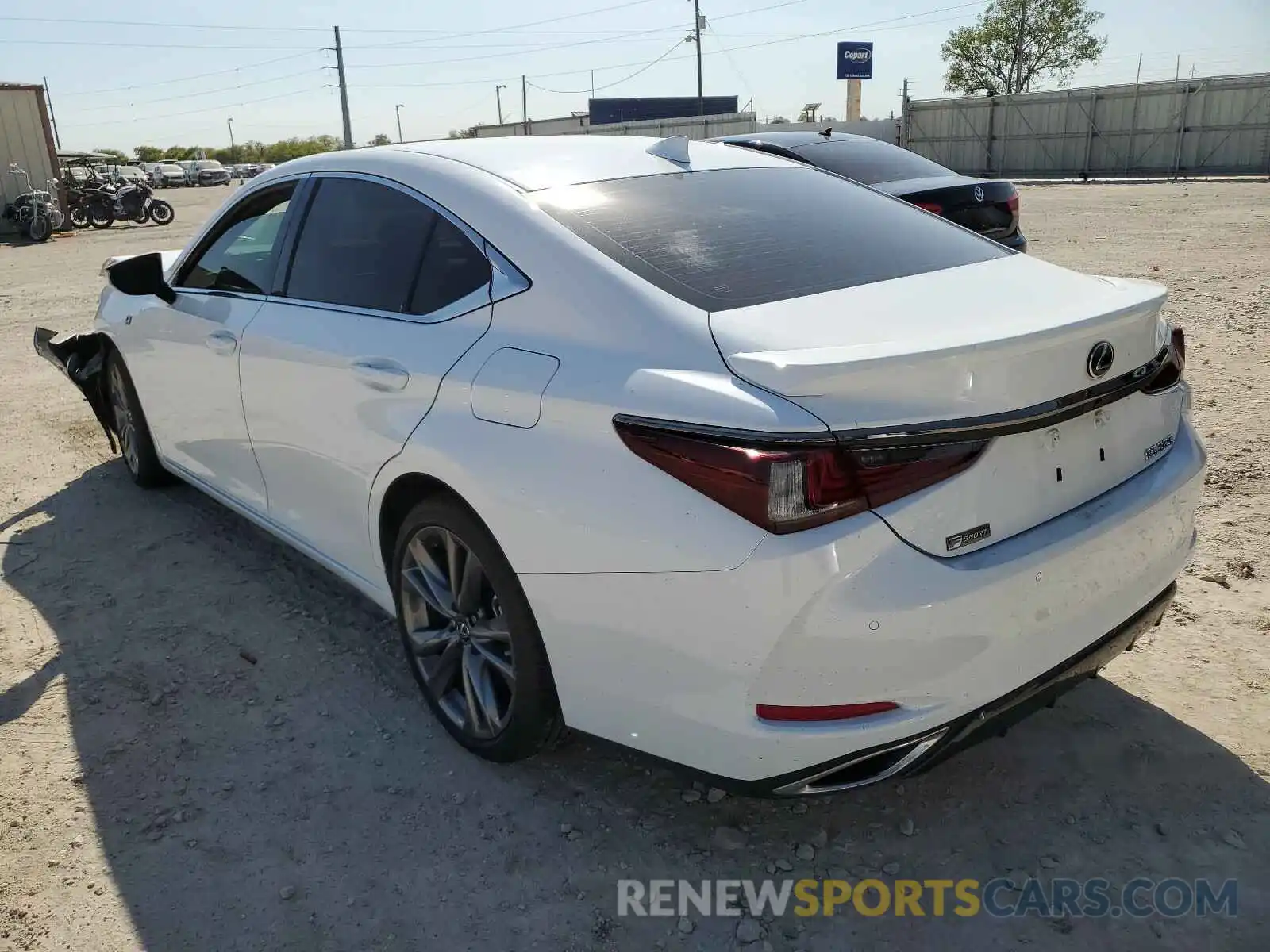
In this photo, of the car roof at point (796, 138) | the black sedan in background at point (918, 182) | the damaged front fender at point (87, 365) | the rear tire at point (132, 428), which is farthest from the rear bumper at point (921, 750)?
the car roof at point (796, 138)

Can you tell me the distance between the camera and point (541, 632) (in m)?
2.33

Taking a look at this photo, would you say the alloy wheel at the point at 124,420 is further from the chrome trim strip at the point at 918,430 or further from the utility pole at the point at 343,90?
the utility pole at the point at 343,90

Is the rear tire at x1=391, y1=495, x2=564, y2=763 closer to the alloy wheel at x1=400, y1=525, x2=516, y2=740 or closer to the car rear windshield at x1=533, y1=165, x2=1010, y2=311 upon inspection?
the alloy wheel at x1=400, y1=525, x2=516, y2=740

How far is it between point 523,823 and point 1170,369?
6.58 ft

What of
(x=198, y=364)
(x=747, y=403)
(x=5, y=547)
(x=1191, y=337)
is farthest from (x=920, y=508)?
(x=1191, y=337)

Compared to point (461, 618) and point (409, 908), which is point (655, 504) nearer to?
point (461, 618)

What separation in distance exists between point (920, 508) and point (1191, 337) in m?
6.05

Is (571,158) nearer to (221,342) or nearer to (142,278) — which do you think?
(221,342)

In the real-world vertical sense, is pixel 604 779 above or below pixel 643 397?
below

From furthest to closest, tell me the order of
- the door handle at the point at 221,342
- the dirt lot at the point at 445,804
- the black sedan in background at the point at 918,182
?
the black sedan in background at the point at 918,182, the door handle at the point at 221,342, the dirt lot at the point at 445,804

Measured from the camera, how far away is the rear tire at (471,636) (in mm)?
2432

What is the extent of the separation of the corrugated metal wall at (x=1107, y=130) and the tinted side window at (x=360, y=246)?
30104 mm

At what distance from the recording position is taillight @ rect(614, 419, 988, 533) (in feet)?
6.05

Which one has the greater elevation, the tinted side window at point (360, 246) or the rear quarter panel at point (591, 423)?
the tinted side window at point (360, 246)
